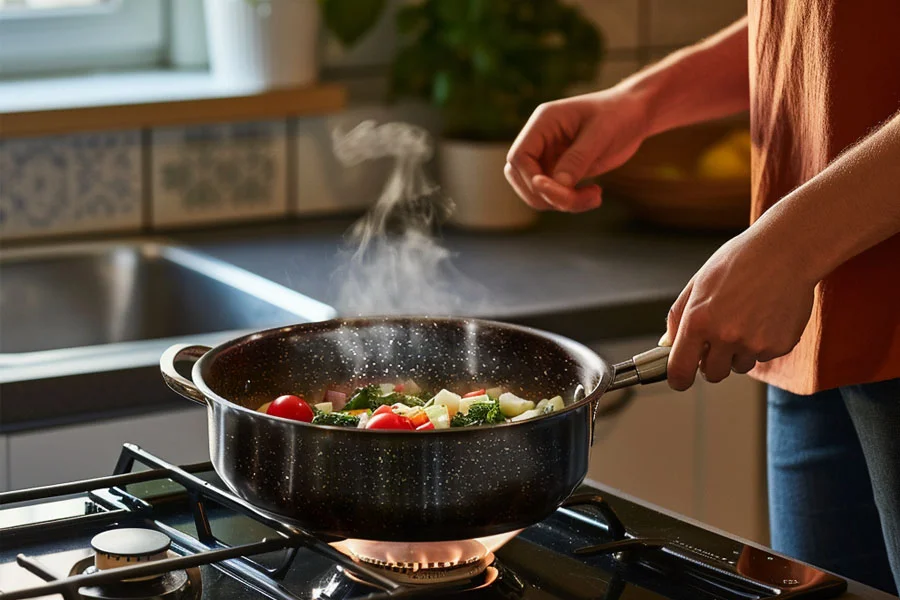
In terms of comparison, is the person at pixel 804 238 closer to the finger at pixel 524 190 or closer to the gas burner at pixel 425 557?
the finger at pixel 524 190

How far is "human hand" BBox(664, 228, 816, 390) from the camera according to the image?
901 millimetres

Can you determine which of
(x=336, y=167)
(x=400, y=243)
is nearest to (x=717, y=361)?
(x=400, y=243)

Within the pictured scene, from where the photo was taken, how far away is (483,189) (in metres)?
2.23

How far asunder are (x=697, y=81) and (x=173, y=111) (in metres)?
1.03

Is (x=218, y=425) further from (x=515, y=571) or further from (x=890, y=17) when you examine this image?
(x=890, y=17)

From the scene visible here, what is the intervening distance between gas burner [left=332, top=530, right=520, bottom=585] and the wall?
1.36 m

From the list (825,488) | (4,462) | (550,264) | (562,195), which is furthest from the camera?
(550,264)

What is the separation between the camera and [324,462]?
80cm

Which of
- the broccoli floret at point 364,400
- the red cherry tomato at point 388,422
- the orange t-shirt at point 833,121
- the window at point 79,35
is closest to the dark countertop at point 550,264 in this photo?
the window at point 79,35

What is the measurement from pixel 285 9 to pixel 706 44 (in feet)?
3.41

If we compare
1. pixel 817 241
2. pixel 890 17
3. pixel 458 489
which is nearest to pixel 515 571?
pixel 458 489

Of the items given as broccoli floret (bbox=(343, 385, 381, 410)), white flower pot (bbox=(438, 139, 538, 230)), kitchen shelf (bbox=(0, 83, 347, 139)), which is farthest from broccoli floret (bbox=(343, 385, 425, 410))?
white flower pot (bbox=(438, 139, 538, 230))

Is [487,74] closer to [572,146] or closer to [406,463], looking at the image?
[572,146]

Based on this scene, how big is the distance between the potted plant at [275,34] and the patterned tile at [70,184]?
21 cm
